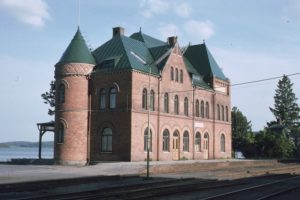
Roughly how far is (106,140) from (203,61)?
65.3ft

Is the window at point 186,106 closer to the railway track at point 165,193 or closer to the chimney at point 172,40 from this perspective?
the chimney at point 172,40

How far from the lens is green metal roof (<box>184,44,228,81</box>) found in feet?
181

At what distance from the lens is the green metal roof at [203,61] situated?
55.2 metres

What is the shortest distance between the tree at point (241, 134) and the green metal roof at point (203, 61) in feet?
44.5

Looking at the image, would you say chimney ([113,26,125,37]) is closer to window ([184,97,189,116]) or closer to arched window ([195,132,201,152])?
window ([184,97,189,116])

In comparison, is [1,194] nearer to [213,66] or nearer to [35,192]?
[35,192]

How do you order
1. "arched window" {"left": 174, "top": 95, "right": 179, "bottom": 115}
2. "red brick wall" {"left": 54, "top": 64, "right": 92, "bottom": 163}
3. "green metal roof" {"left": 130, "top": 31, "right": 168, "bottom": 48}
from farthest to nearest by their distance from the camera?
"green metal roof" {"left": 130, "top": 31, "right": 168, "bottom": 48} < "arched window" {"left": 174, "top": 95, "right": 179, "bottom": 115} < "red brick wall" {"left": 54, "top": 64, "right": 92, "bottom": 163}

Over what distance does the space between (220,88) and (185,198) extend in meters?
39.6

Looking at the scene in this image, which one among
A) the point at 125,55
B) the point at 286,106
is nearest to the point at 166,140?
the point at 125,55

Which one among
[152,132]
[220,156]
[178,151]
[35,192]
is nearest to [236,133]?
[220,156]

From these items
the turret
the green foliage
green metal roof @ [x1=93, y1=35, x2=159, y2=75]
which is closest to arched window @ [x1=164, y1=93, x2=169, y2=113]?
green metal roof @ [x1=93, y1=35, x2=159, y2=75]

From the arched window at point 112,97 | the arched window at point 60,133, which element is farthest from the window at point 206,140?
the arched window at point 60,133

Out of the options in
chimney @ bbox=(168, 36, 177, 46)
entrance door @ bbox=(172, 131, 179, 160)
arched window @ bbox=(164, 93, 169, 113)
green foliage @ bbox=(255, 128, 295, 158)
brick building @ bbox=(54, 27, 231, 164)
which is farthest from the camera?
green foliage @ bbox=(255, 128, 295, 158)

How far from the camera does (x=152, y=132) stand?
43.1 m
